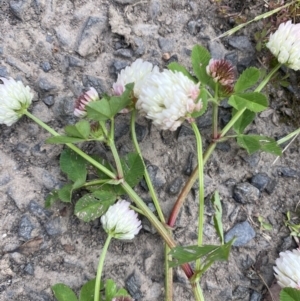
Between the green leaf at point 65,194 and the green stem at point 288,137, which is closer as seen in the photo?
the green leaf at point 65,194

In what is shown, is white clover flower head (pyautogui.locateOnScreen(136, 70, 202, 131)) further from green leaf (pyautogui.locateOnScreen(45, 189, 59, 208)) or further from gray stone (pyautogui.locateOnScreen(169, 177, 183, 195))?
green leaf (pyautogui.locateOnScreen(45, 189, 59, 208))

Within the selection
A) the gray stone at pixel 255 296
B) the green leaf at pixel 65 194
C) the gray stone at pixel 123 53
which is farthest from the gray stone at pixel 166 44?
the gray stone at pixel 255 296

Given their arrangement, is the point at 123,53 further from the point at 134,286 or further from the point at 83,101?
the point at 134,286

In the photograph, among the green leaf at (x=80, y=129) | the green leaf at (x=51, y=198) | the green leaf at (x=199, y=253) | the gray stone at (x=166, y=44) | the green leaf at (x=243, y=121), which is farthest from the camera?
the gray stone at (x=166, y=44)

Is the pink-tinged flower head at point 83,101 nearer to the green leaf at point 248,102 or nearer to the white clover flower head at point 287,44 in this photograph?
the green leaf at point 248,102

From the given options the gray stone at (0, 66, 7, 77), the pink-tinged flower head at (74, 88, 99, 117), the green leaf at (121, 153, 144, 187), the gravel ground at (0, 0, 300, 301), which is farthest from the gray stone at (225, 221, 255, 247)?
the gray stone at (0, 66, 7, 77)

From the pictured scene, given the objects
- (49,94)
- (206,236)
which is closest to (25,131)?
(49,94)

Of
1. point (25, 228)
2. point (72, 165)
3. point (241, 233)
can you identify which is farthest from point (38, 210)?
point (241, 233)
